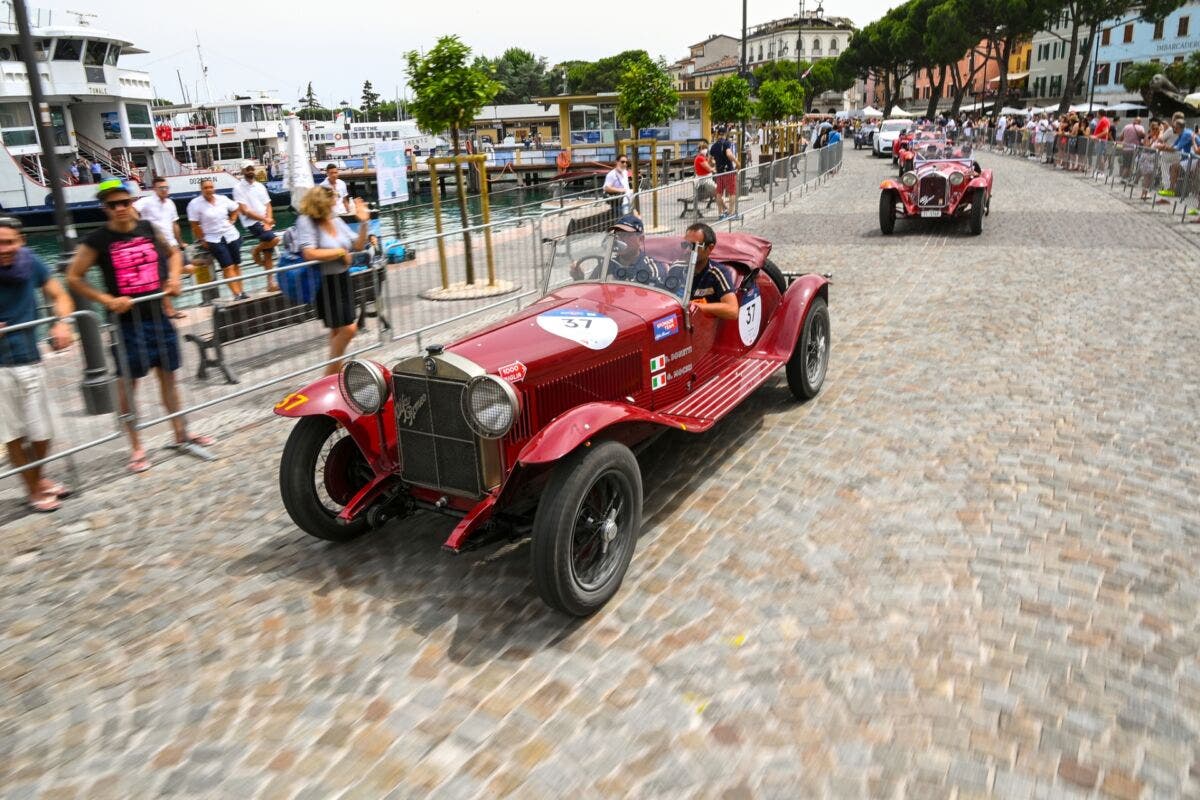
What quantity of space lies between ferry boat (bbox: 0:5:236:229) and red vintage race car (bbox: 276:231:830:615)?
3449 centimetres

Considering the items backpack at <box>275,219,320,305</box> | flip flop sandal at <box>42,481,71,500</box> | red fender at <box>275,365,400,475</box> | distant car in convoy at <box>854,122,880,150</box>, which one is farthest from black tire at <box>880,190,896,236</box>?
distant car in convoy at <box>854,122,880,150</box>

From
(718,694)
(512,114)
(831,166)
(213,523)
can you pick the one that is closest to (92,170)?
(831,166)

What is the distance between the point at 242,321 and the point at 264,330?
20 centimetres

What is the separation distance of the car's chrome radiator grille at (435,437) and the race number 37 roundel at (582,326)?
0.74m

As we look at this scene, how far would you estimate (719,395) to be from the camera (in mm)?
5281

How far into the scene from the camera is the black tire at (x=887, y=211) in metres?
14.6

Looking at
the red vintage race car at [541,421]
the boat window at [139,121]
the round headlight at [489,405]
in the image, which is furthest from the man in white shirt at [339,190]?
the boat window at [139,121]

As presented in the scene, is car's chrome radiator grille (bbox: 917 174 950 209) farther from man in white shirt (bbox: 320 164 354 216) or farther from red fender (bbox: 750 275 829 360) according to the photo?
man in white shirt (bbox: 320 164 354 216)

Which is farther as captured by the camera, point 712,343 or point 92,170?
point 92,170

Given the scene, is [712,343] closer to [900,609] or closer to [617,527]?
[617,527]

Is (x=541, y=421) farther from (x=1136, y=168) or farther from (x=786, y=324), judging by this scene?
(x=1136, y=168)

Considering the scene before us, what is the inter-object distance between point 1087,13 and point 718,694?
61704 millimetres

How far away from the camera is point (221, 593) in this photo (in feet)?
13.7

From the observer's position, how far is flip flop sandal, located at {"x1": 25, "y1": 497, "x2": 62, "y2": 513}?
5211mm
